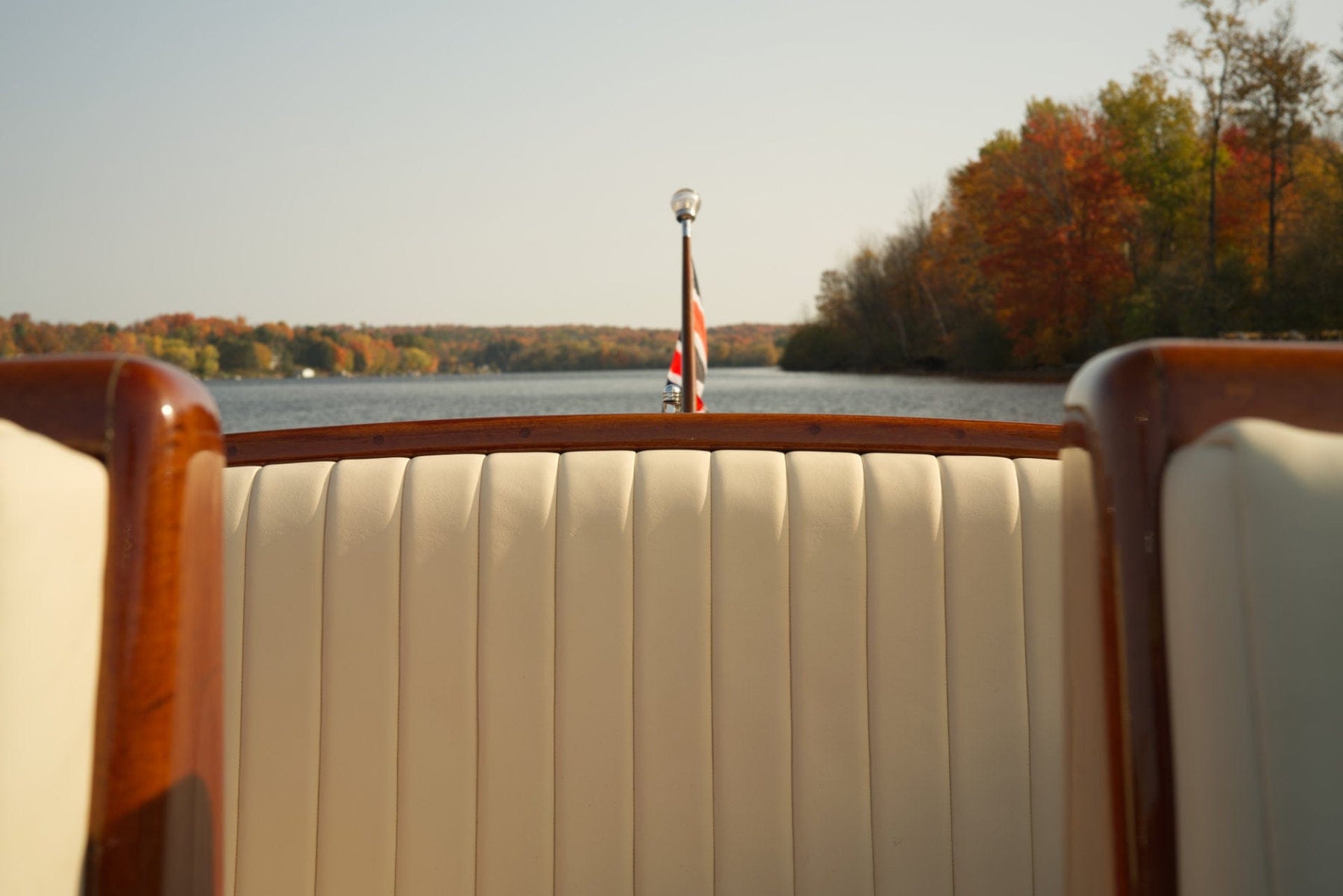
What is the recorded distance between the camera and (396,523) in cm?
156

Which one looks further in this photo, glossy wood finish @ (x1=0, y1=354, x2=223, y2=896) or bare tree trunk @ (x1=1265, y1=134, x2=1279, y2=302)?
bare tree trunk @ (x1=1265, y1=134, x2=1279, y2=302)

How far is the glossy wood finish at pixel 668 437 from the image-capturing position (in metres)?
1.64

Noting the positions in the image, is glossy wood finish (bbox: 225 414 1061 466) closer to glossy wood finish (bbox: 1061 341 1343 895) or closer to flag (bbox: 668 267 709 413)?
glossy wood finish (bbox: 1061 341 1343 895)

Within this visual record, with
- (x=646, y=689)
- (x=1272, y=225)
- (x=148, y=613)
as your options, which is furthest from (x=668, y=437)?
(x=1272, y=225)

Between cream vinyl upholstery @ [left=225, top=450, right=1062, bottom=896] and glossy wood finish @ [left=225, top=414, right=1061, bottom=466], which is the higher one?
glossy wood finish @ [left=225, top=414, right=1061, bottom=466]

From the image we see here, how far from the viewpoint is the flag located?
127 inches

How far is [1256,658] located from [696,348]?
278 cm

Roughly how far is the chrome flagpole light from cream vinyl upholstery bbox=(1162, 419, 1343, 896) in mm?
2414

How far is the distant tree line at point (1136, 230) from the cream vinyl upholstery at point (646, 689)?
809 inches

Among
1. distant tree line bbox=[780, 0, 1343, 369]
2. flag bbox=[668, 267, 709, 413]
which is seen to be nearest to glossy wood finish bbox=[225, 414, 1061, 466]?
flag bbox=[668, 267, 709, 413]

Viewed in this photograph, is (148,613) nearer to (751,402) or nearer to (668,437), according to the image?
(668,437)

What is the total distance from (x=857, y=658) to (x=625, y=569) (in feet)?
1.27

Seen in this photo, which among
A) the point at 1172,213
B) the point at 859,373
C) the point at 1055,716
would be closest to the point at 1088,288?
the point at 1172,213

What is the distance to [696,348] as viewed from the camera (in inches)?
130
